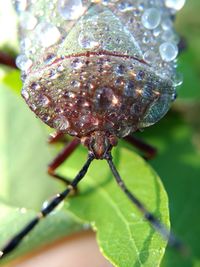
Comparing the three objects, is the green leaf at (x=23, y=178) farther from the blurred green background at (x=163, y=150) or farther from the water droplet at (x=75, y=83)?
the water droplet at (x=75, y=83)

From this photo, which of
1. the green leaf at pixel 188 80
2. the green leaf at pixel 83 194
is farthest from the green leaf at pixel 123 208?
the green leaf at pixel 188 80

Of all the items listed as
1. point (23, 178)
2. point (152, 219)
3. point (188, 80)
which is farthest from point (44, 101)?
point (188, 80)

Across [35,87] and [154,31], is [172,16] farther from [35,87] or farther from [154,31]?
[35,87]

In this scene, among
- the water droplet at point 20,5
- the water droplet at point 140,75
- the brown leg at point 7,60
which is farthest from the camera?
the brown leg at point 7,60

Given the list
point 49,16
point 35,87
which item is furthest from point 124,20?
point 35,87

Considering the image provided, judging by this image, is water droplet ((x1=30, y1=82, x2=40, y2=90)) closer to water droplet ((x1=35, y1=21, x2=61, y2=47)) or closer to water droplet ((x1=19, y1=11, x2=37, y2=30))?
water droplet ((x1=35, y1=21, x2=61, y2=47))
